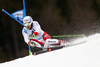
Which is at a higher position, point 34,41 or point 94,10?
point 94,10

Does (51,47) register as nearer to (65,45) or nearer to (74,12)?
(65,45)

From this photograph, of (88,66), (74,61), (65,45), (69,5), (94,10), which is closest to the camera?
(88,66)

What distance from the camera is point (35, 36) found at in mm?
5734

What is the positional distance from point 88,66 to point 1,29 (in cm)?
1289

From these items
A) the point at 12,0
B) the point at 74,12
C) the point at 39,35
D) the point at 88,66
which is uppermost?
the point at 12,0

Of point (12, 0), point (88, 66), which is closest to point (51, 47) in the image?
point (88, 66)

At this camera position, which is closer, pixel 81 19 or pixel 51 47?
pixel 51 47

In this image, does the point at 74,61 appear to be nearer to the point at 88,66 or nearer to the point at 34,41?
the point at 88,66

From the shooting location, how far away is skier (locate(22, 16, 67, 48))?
552cm

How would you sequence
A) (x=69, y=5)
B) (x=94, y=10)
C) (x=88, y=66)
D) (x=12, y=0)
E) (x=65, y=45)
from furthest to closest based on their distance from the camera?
(x=12, y=0) < (x=69, y=5) < (x=94, y=10) < (x=65, y=45) < (x=88, y=66)

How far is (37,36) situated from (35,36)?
0.06m

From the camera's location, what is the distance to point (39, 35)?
575 cm

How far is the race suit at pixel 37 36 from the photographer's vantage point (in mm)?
5617

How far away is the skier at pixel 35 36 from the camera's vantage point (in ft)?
18.1
